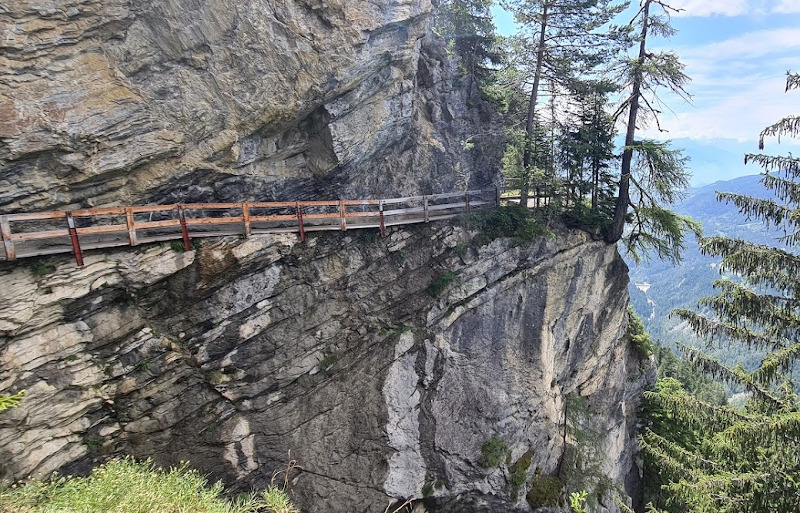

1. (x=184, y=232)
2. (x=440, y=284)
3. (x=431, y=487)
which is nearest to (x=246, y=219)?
(x=184, y=232)

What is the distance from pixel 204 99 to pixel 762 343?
1528cm

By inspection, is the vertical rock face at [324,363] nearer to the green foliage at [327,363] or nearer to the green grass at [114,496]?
the green foliage at [327,363]

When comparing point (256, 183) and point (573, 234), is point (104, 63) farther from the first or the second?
point (573, 234)

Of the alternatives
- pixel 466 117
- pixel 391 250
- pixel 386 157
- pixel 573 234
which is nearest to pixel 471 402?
pixel 391 250

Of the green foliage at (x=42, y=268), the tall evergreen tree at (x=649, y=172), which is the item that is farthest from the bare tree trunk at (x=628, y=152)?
the green foliage at (x=42, y=268)

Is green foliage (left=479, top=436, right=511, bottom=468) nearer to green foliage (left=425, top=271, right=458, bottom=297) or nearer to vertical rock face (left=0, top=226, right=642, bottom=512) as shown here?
vertical rock face (left=0, top=226, right=642, bottom=512)

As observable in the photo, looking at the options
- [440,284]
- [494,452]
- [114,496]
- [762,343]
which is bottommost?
[494,452]

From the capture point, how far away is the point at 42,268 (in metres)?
9.61

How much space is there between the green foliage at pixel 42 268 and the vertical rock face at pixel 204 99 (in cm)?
151

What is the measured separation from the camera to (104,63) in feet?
34.0

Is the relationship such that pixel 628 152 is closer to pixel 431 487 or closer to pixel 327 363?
pixel 327 363

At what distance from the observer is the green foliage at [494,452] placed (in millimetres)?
13750

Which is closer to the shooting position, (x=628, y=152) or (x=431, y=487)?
(x=431, y=487)

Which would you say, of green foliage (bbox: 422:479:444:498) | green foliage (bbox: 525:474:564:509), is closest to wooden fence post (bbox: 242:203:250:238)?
green foliage (bbox: 422:479:444:498)
